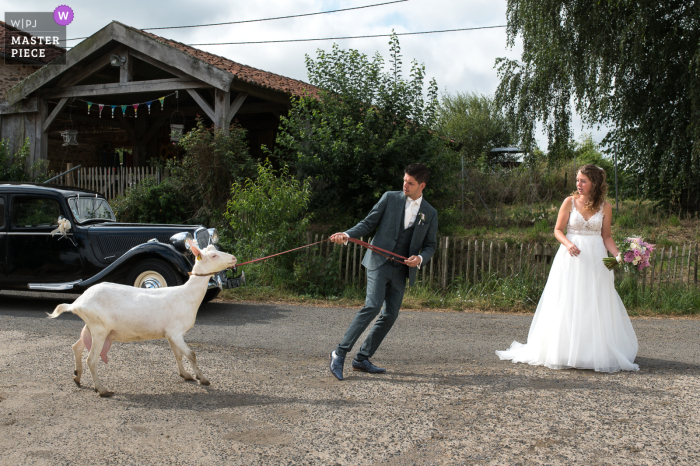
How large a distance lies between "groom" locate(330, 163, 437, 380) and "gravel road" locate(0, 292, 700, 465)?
326 millimetres

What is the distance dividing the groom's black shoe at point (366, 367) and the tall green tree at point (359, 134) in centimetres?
613

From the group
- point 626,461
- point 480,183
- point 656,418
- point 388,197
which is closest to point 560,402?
point 656,418

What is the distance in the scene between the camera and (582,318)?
529 cm

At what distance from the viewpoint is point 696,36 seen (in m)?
11.9

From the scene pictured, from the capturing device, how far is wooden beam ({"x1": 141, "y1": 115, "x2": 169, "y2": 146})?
18.4 meters

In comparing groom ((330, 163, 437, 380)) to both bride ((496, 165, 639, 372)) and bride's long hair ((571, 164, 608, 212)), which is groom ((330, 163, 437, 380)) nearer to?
bride ((496, 165, 639, 372))

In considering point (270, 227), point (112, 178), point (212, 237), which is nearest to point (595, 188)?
point (212, 237)

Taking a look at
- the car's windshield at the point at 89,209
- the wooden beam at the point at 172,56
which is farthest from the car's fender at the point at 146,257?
the wooden beam at the point at 172,56

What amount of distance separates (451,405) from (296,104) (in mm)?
9056

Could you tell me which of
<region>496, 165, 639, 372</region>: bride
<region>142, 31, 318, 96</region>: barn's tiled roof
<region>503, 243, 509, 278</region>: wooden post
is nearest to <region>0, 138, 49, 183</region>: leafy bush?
<region>142, 31, 318, 96</region>: barn's tiled roof

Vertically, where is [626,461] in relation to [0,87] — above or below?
below

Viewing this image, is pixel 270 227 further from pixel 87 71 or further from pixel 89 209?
pixel 87 71

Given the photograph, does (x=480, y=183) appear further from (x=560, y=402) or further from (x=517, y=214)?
(x=560, y=402)

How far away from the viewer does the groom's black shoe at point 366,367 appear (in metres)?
4.95
